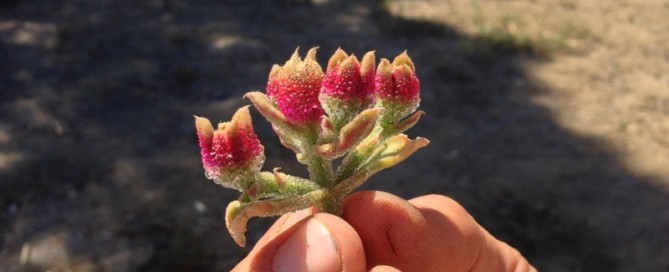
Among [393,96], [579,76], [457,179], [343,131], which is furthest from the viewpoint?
[579,76]

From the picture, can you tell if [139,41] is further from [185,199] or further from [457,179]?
[457,179]

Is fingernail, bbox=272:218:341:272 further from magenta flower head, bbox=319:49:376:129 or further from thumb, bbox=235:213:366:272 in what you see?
magenta flower head, bbox=319:49:376:129

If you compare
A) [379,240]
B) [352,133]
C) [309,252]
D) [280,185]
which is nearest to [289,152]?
[379,240]

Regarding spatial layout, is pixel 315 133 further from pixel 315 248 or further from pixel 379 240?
pixel 379 240

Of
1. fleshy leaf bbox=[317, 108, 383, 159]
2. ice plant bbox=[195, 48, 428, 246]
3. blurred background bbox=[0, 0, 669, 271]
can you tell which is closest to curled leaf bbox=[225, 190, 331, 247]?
ice plant bbox=[195, 48, 428, 246]

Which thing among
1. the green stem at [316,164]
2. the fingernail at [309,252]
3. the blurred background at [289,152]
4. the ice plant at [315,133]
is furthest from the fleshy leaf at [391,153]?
the blurred background at [289,152]

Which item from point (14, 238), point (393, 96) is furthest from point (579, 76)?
point (393, 96)
